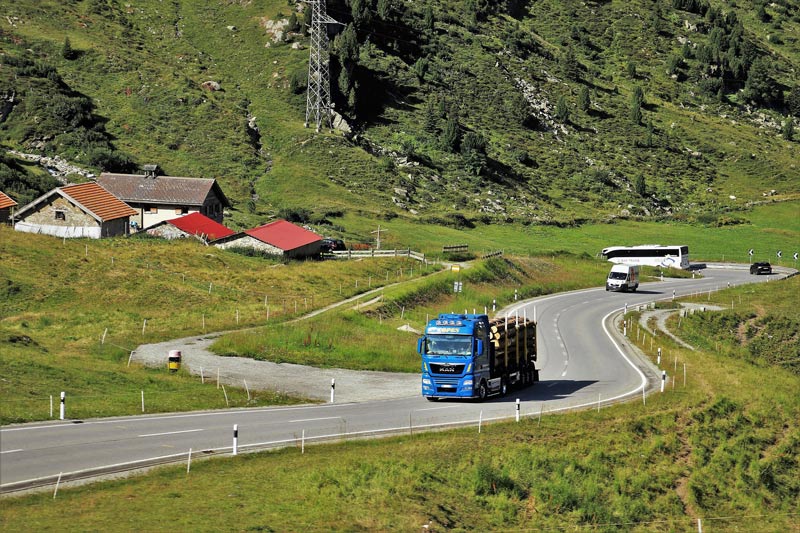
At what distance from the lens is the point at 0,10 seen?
494 ft

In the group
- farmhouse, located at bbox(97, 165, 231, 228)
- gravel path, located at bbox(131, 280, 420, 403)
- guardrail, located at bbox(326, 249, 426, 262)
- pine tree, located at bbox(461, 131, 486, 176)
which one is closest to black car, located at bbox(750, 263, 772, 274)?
guardrail, located at bbox(326, 249, 426, 262)

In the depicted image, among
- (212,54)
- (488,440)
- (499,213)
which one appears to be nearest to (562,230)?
(499,213)

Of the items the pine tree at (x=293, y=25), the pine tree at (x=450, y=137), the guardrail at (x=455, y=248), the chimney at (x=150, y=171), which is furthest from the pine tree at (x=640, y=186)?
the chimney at (x=150, y=171)

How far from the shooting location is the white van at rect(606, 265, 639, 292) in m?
96.4

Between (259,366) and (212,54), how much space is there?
391 ft

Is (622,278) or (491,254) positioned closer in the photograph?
(622,278)

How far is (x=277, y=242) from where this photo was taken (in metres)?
89.8

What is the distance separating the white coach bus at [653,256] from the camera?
371 ft

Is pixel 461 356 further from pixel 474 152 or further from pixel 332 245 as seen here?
pixel 474 152

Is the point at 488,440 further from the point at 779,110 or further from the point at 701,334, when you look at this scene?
the point at 779,110

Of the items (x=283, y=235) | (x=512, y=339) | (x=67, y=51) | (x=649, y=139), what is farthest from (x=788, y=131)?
(x=512, y=339)

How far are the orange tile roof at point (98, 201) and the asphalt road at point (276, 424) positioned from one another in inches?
1738

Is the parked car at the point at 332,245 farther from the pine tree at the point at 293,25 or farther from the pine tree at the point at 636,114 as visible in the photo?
the pine tree at the point at 636,114

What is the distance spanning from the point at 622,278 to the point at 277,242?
109 ft
